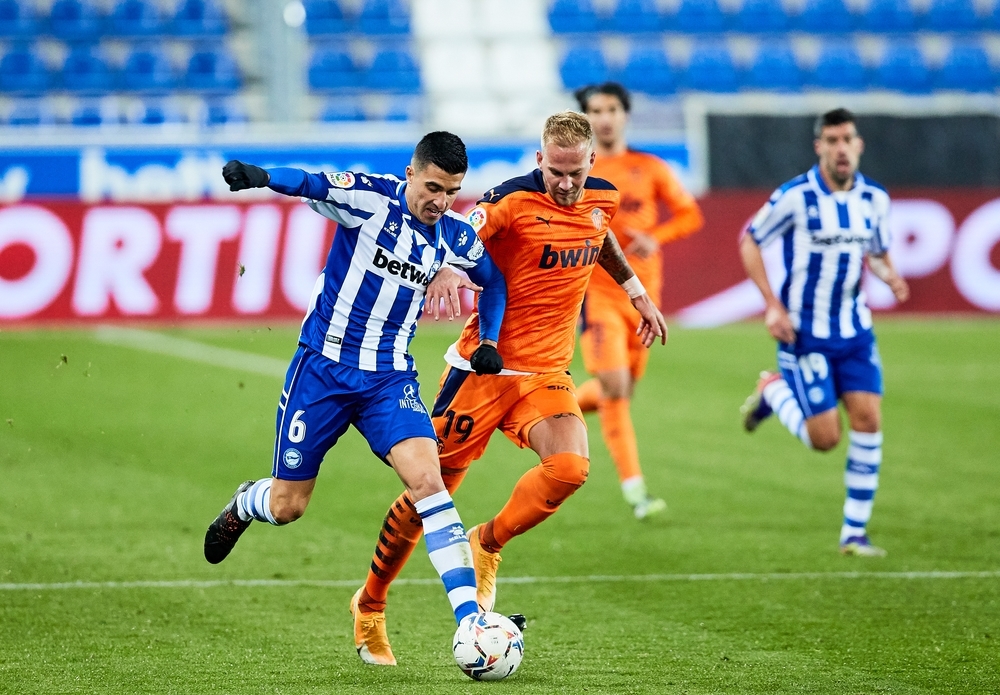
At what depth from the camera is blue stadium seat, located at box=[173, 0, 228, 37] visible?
2114 cm

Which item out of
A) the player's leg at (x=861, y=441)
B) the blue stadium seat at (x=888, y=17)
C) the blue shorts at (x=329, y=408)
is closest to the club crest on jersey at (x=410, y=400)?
the blue shorts at (x=329, y=408)

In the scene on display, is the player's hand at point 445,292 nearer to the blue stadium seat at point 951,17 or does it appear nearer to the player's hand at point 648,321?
the player's hand at point 648,321

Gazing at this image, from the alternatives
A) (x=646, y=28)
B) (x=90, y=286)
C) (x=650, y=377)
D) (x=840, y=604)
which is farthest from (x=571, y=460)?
(x=646, y=28)

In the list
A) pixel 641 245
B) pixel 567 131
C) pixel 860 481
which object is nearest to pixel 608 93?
pixel 641 245

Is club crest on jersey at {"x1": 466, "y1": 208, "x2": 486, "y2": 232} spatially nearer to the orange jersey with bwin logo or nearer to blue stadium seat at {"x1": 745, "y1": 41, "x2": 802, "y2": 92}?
the orange jersey with bwin logo

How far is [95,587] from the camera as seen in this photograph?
6.47 metres

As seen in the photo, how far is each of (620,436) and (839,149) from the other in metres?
1.96

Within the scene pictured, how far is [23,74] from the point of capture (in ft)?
66.8

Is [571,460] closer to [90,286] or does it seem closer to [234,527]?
[234,527]

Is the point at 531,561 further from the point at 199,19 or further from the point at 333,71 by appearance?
the point at 199,19

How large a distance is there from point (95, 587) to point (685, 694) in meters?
2.91

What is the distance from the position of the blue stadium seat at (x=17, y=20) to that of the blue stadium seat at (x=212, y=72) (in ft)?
7.51

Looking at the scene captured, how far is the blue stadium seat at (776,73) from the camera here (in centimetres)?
2188

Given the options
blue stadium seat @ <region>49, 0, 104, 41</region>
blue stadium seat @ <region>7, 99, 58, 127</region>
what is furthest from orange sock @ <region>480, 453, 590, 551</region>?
blue stadium seat @ <region>49, 0, 104, 41</region>
